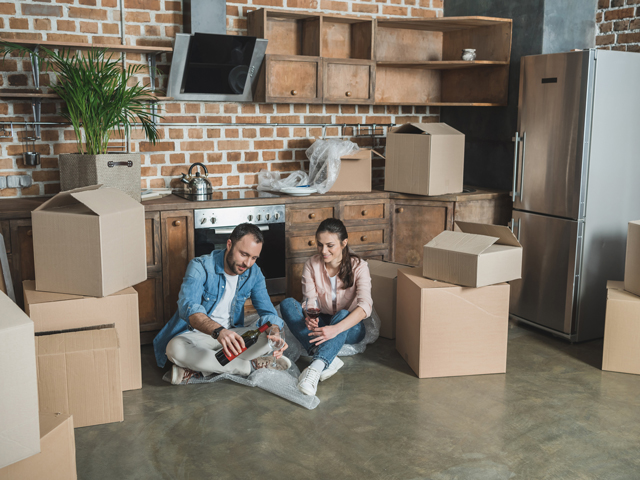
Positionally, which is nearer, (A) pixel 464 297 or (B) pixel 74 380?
(B) pixel 74 380

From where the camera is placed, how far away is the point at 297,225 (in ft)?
12.5

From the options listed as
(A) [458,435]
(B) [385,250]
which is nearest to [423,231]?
(B) [385,250]

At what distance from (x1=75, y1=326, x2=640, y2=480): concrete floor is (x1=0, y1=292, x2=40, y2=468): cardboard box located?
2.09 ft

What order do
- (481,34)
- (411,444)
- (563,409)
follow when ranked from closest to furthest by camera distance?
1. (411,444)
2. (563,409)
3. (481,34)

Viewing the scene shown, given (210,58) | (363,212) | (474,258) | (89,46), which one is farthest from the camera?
(363,212)

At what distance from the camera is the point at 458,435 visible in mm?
2523

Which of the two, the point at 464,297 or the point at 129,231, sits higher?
the point at 129,231

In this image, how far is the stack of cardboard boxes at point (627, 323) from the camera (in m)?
3.13

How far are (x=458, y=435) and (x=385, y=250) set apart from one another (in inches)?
69.3

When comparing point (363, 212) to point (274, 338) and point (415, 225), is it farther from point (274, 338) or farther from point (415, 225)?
point (274, 338)

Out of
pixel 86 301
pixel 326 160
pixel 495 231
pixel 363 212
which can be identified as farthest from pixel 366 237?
pixel 86 301

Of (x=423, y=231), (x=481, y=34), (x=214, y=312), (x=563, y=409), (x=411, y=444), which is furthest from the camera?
(x=481, y=34)

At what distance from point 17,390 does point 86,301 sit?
1225 mm

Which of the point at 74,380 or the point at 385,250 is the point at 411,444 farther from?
the point at 385,250
